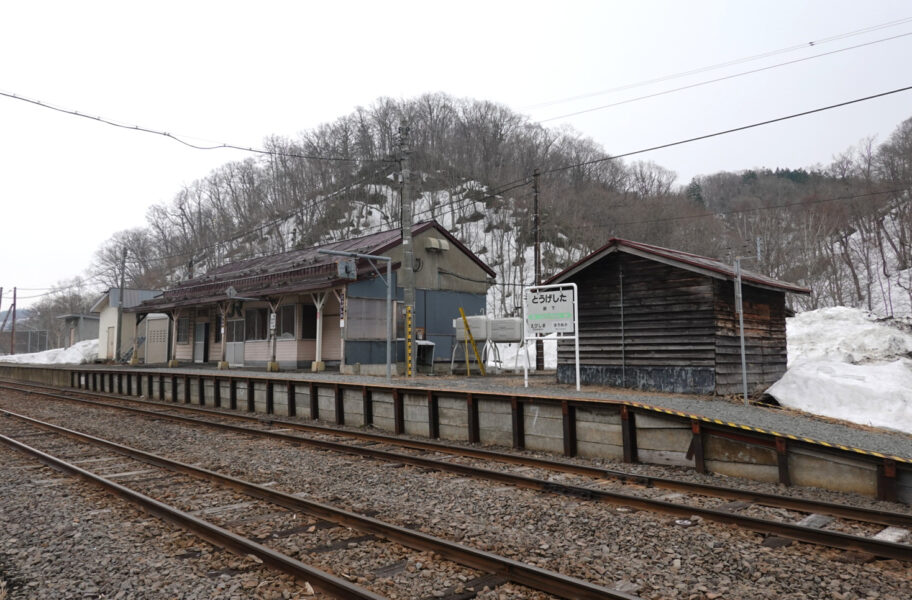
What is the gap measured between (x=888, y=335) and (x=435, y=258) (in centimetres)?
1819

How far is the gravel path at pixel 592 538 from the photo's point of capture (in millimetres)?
4219

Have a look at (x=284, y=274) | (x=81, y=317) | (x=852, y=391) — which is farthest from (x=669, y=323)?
(x=81, y=317)

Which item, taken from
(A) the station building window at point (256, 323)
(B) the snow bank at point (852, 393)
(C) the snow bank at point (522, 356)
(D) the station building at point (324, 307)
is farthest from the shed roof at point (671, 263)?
(C) the snow bank at point (522, 356)

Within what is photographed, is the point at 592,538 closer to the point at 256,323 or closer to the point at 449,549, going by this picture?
the point at 449,549

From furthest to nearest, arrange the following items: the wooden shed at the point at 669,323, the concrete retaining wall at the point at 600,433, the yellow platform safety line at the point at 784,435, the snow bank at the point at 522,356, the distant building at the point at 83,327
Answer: the distant building at the point at 83,327, the snow bank at the point at 522,356, the wooden shed at the point at 669,323, the concrete retaining wall at the point at 600,433, the yellow platform safety line at the point at 784,435

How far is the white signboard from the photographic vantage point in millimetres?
13117

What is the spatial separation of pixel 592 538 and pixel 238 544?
307 cm

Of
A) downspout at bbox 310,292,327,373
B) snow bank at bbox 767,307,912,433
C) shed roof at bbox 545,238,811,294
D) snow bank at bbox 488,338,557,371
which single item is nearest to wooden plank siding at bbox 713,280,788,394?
shed roof at bbox 545,238,811,294

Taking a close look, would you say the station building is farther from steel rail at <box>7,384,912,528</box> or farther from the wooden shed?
steel rail at <box>7,384,912,528</box>

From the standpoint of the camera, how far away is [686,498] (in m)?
6.63

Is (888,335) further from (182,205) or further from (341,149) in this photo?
(182,205)

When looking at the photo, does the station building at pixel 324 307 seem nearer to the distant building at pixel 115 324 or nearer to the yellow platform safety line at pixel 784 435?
the distant building at pixel 115 324

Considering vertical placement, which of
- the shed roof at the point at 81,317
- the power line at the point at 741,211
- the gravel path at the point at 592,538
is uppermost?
the power line at the point at 741,211

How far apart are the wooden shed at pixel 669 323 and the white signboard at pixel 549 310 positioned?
2.58 meters
